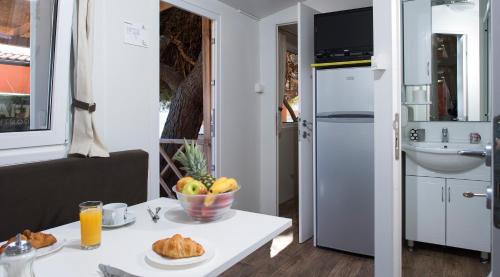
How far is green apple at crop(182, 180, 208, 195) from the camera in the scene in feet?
4.80

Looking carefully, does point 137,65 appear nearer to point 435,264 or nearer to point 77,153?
point 77,153

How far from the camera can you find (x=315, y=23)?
3293 millimetres

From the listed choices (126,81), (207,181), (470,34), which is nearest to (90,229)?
(207,181)

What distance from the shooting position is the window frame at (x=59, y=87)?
1942 millimetres

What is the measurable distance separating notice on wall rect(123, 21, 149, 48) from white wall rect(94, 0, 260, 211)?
0.03m

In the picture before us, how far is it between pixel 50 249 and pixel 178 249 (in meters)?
0.44

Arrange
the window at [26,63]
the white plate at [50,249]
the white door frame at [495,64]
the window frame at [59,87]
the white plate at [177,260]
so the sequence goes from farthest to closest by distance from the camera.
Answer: the window frame at [59,87], the window at [26,63], the white plate at [50,249], the white plate at [177,260], the white door frame at [495,64]

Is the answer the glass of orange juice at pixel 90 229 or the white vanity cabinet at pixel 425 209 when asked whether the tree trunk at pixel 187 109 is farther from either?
the glass of orange juice at pixel 90 229

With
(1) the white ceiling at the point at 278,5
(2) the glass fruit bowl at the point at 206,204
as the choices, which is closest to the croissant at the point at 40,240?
(2) the glass fruit bowl at the point at 206,204

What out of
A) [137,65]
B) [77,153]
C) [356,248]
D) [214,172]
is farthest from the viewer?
[214,172]

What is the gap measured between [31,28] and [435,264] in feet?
10.3

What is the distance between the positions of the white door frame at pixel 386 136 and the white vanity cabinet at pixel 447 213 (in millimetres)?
1165

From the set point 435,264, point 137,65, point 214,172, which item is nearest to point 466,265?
point 435,264

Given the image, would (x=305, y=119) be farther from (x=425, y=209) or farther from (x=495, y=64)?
(x=495, y=64)
